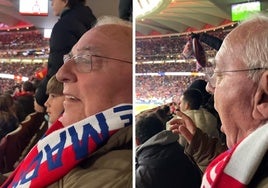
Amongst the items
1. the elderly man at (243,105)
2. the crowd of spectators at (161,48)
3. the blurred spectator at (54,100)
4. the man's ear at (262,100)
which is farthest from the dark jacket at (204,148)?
the blurred spectator at (54,100)

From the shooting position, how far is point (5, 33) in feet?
7.07

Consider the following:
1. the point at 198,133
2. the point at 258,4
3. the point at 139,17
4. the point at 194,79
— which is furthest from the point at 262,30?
the point at 139,17

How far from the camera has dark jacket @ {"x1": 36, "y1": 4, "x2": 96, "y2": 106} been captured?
6.32ft

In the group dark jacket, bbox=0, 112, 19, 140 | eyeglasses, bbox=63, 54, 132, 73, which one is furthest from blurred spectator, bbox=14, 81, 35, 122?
eyeglasses, bbox=63, 54, 132, 73

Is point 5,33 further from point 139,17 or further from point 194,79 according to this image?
point 194,79

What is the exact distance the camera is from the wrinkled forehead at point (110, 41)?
1.85m

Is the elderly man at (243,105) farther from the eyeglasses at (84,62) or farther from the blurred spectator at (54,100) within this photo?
the blurred spectator at (54,100)

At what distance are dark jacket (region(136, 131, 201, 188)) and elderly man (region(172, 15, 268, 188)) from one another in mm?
112

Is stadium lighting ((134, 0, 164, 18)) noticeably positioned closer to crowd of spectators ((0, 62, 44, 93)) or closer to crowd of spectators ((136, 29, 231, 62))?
crowd of spectators ((136, 29, 231, 62))

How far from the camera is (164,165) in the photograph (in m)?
1.71

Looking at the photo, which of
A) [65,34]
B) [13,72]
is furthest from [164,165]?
[13,72]

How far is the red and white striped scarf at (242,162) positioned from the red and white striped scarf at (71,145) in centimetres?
51

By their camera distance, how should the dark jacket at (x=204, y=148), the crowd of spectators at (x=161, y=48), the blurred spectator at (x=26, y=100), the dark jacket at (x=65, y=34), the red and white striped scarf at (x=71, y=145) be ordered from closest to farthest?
Answer: the dark jacket at (x=204, y=148)
the crowd of spectators at (x=161, y=48)
the red and white striped scarf at (x=71, y=145)
the dark jacket at (x=65, y=34)
the blurred spectator at (x=26, y=100)

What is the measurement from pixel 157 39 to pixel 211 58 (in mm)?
277
